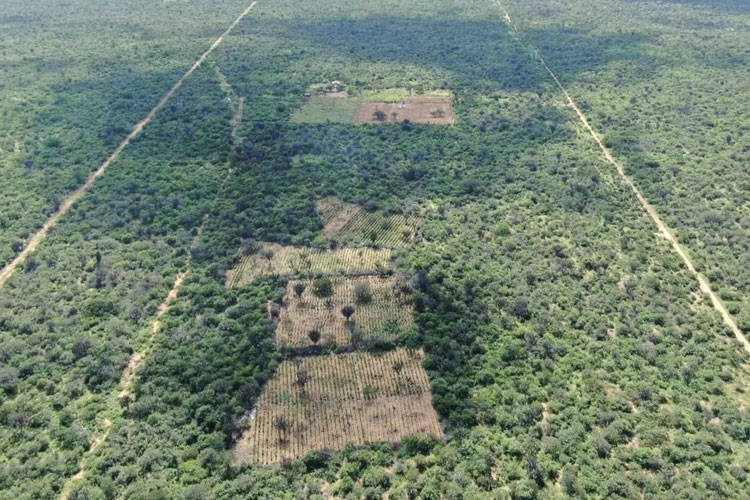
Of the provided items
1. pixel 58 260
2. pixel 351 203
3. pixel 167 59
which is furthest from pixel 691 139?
pixel 167 59

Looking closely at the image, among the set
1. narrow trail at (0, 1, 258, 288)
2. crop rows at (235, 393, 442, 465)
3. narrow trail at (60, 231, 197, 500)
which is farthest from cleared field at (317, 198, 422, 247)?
narrow trail at (0, 1, 258, 288)

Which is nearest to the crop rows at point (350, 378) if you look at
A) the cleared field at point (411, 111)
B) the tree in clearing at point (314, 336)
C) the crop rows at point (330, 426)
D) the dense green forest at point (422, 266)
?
the crop rows at point (330, 426)

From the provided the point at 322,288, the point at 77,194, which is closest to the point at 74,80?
the point at 77,194

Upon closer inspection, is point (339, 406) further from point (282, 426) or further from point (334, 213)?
point (334, 213)

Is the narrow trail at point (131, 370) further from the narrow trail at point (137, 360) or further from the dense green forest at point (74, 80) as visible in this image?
the dense green forest at point (74, 80)

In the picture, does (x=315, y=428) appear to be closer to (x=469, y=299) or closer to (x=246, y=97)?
(x=469, y=299)
